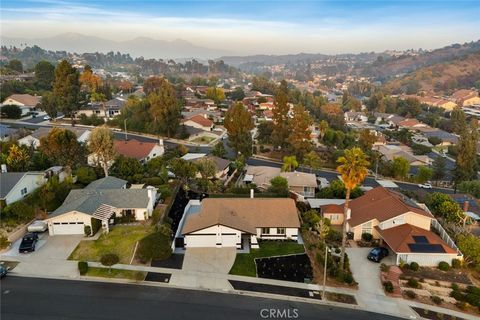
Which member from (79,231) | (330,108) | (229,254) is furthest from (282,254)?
(330,108)

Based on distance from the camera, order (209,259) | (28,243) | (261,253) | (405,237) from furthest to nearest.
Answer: (405,237) → (261,253) → (209,259) → (28,243)

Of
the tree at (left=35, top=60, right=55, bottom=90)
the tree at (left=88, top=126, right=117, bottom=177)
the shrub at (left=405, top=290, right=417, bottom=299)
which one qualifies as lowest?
the shrub at (left=405, top=290, right=417, bottom=299)

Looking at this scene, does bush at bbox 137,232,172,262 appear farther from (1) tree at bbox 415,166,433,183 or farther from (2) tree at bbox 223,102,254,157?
(1) tree at bbox 415,166,433,183

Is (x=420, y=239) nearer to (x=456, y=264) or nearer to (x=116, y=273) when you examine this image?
(x=456, y=264)

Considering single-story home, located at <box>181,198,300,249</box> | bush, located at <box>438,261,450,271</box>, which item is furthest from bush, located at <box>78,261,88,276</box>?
bush, located at <box>438,261,450,271</box>

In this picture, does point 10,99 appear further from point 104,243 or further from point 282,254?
point 282,254

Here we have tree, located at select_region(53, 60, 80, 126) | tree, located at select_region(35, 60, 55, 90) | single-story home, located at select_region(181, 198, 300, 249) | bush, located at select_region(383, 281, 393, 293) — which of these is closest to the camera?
bush, located at select_region(383, 281, 393, 293)

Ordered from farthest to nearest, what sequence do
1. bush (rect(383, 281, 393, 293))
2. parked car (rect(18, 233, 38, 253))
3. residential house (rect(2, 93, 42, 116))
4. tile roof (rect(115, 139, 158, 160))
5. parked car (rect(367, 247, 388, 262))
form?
residential house (rect(2, 93, 42, 116))
tile roof (rect(115, 139, 158, 160))
parked car (rect(367, 247, 388, 262))
parked car (rect(18, 233, 38, 253))
bush (rect(383, 281, 393, 293))

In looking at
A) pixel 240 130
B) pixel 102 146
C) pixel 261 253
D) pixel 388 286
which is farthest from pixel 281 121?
pixel 388 286
